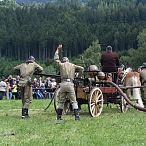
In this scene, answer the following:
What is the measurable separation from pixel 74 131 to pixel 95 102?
361 centimetres

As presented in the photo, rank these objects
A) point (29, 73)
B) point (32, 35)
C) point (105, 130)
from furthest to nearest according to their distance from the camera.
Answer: point (32, 35) → point (29, 73) → point (105, 130)

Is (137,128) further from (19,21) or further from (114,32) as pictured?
(19,21)

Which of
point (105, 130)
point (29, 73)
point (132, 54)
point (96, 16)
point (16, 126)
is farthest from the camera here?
point (96, 16)

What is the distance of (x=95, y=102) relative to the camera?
1473 centimetres

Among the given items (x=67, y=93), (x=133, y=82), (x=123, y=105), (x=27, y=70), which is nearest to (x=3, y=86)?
(x=133, y=82)

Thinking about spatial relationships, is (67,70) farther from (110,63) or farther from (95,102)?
(110,63)

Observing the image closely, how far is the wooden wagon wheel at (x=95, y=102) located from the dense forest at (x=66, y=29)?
114 m

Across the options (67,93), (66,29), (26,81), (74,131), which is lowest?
(74,131)

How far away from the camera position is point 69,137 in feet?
33.7

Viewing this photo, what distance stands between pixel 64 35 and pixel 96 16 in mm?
24880

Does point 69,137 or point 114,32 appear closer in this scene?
point 69,137

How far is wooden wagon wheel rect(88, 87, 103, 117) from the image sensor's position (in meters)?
14.5

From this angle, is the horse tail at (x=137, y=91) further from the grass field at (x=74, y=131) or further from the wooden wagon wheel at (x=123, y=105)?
the grass field at (x=74, y=131)

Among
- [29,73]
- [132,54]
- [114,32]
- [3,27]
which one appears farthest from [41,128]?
[3,27]
